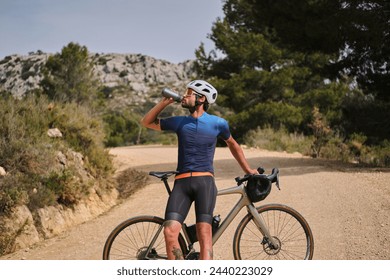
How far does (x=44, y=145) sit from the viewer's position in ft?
32.0

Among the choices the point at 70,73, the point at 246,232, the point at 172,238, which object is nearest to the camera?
the point at 172,238

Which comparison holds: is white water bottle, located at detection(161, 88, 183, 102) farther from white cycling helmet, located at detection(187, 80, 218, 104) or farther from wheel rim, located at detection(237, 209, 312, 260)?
wheel rim, located at detection(237, 209, 312, 260)

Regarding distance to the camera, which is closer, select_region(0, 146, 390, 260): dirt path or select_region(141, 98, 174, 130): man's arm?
select_region(141, 98, 174, 130): man's arm

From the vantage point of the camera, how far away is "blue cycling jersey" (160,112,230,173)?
441 cm

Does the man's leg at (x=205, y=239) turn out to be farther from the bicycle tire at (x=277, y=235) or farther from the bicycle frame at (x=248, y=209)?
the bicycle tire at (x=277, y=235)

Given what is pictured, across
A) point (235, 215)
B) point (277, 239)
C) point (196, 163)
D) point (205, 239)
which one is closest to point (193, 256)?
point (205, 239)

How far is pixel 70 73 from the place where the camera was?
33781mm

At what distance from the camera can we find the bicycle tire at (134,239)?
4.52 metres

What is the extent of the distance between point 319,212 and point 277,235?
11.8 ft

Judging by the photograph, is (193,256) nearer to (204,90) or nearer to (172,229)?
(172,229)

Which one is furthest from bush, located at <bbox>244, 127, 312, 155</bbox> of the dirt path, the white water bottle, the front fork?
the white water bottle

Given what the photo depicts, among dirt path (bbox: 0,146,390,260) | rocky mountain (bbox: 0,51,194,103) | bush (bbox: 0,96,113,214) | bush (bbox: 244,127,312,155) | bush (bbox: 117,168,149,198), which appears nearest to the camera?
dirt path (bbox: 0,146,390,260)

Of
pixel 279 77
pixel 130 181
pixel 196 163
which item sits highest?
pixel 279 77
